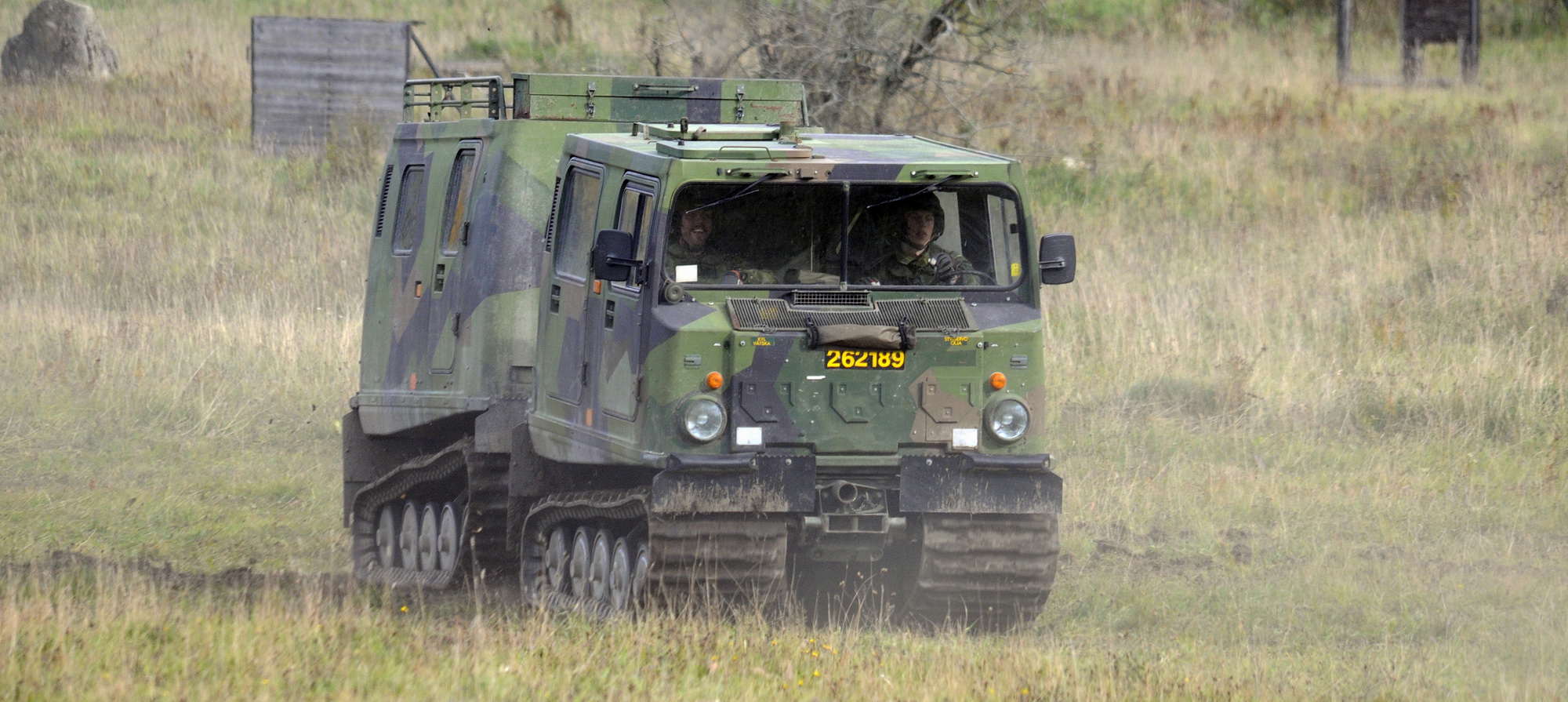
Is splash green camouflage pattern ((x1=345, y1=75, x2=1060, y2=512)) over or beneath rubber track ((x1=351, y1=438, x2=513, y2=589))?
over

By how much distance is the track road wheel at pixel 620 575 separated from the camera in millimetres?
8922

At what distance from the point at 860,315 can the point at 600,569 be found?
77.0 inches

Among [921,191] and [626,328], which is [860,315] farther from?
[626,328]

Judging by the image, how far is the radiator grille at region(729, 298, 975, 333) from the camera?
8398mm

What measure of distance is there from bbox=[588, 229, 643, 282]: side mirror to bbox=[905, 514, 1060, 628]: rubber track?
5.82ft

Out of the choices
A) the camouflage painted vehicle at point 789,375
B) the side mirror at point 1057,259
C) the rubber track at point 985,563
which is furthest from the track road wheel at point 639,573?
the side mirror at point 1057,259

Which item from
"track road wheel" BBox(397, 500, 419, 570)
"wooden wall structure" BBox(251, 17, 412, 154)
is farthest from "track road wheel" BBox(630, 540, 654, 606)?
"wooden wall structure" BBox(251, 17, 412, 154)

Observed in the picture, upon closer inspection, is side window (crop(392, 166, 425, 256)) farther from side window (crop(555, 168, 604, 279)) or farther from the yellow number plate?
the yellow number plate

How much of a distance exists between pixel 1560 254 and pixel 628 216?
459 inches

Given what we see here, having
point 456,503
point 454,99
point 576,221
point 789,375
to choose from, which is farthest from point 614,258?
point 454,99

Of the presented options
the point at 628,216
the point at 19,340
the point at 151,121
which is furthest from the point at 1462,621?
the point at 151,121

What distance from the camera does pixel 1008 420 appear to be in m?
8.55

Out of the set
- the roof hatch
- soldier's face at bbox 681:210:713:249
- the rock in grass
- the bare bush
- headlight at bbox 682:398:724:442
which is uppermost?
the rock in grass

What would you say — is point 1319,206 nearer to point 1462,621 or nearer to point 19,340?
point 1462,621
